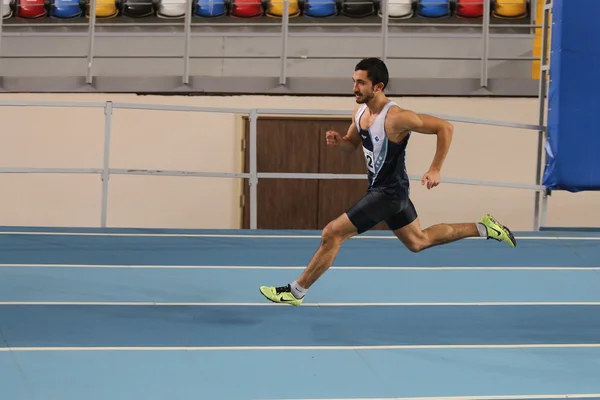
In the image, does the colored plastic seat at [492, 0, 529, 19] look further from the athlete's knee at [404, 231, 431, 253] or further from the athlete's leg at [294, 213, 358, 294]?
the athlete's leg at [294, 213, 358, 294]

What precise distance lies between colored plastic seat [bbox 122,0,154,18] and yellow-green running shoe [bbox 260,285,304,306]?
8.55 metres

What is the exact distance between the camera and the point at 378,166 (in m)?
5.59

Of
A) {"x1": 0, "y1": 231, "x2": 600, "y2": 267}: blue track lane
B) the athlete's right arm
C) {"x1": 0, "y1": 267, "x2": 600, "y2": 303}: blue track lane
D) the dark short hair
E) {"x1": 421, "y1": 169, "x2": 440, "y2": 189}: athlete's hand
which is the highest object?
the dark short hair

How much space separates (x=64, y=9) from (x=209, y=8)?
2.07 metres

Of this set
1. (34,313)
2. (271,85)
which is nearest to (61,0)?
(271,85)

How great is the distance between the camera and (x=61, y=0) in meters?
13.8

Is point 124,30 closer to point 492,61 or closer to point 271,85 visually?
point 271,85

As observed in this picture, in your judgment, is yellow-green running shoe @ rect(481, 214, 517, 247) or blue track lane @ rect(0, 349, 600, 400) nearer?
blue track lane @ rect(0, 349, 600, 400)

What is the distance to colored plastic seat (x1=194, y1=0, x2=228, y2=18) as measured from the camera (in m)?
13.5

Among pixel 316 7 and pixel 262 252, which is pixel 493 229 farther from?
pixel 316 7

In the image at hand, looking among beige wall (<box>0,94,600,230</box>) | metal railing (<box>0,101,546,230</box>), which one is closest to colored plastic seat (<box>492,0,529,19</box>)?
beige wall (<box>0,94,600,230</box>)

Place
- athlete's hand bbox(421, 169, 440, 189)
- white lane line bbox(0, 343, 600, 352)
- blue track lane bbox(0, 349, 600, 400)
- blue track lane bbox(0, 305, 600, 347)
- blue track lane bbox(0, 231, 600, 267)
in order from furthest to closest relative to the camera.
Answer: blue track lane bbox(0, 231, 600, 267) < athlete's hand bbox(421, 169, 440, 189) < blue track lane bbox(0, 305, 600, 347) < white lane line bbox(0, 343, 600, 352) < blue track lane bbox(0, 349, 600, 400)

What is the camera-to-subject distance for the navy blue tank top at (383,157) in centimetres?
547

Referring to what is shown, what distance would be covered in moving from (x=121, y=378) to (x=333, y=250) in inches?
67.2
